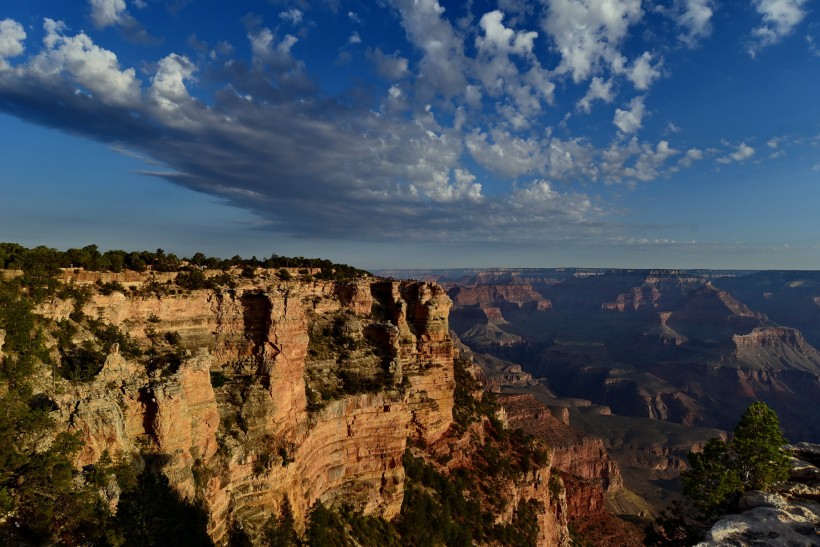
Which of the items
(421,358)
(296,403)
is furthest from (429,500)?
(296,403)

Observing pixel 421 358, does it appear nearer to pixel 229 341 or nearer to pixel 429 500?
pixel 429 500

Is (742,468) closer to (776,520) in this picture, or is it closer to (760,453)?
(760,453)

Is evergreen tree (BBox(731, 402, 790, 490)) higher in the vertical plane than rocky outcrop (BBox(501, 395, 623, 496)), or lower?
higher

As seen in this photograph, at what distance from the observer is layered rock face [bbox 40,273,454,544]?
1970 centimetres

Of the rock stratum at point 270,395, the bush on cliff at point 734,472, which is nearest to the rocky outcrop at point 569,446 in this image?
the rock stratum at point 270,395

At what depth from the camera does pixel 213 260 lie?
38219 mm

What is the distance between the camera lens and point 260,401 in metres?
26.8

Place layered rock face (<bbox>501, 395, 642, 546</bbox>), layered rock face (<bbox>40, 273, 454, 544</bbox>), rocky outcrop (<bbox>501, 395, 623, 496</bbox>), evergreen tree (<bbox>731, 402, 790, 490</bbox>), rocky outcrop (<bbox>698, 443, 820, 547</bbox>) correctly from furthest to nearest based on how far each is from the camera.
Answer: rocky outcrop (<bbox>501, 395, 623, 496</bbox>) → layered rock face (<bbox>501, 395, 642, 546</bbox>) → evergreen tree (<bbox>731, 402, 790, 490</bbox>) → layered rock face (<bbox>40, 273, 454, 544</bbox>) → rocky outcrop (<bbox>698, 443, 820, 547</bbox>)

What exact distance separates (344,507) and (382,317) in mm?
19070

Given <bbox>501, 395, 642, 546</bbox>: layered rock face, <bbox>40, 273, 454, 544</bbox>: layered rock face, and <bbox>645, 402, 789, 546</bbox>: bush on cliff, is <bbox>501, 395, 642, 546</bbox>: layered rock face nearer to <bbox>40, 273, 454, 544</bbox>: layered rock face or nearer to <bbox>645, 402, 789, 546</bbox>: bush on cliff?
<bbox>40, 273, 454, 544</bbox>: layered rock face

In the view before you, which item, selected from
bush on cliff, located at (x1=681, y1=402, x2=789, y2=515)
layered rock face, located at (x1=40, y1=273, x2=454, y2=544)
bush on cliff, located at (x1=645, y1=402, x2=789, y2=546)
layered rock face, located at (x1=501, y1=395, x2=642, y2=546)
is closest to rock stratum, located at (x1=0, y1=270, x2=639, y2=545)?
layered rock face, located at (x1=40, y1=273, x2=454, y2=544)

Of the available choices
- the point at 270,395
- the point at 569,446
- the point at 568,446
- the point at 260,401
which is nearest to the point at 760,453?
the point at 270,395

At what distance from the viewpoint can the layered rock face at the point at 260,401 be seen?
64.6ft

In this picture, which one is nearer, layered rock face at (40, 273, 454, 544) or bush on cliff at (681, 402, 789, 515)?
layered rock face at (40, 273, 454, 544)
